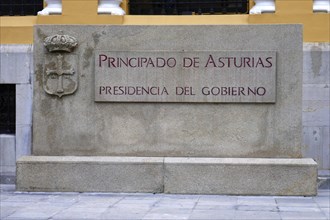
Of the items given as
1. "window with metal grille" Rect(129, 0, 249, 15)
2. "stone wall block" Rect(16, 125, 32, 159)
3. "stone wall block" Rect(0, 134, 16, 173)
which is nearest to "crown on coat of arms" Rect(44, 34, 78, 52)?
"stone wall block" Rect(16, 125, 32, 159)

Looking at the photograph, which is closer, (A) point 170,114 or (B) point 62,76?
(A) point 170,114

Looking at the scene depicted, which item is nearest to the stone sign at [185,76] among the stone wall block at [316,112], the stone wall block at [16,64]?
the stone wall block at [316,112]

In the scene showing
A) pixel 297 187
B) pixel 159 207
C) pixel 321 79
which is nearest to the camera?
pixel 159 207

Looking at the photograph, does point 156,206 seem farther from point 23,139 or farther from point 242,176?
point 23,139

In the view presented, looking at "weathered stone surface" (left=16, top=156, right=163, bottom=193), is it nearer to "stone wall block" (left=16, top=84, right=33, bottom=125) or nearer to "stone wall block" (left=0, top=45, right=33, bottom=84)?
"stone wall block" (left=16, top=84, right=33, bottom=125)

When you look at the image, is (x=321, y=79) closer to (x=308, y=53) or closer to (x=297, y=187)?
(x=308, y=53)

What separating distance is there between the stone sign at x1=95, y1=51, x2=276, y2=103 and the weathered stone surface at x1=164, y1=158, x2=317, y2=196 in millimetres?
1098

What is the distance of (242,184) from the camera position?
1103cm

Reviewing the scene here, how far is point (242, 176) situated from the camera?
11.0 meters

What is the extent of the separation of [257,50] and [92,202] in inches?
150

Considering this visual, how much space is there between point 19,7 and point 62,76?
5.13 m

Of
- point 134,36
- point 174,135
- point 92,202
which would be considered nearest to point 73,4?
point 134,36

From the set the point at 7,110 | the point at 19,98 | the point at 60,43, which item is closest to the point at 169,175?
the point at 60,43

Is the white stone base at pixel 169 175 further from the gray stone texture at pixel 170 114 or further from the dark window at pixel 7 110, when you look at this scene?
the dark window at pixel 7 110
